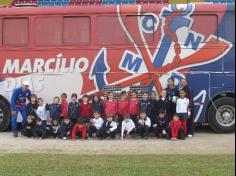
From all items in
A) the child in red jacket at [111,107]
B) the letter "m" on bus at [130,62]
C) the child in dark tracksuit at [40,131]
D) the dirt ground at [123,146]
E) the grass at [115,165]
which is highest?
the letter "m" on bus at [130,62]

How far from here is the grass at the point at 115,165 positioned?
7969 millimetres

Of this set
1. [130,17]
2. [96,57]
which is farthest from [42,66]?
[130,17]

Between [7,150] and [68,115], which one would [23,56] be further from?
[7,150]

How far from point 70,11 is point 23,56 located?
5.35 feet

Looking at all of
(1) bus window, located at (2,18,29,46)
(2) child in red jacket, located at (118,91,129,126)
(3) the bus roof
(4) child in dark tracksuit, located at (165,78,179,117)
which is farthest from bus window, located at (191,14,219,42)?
(1) bus window, located at (2,18,29,46)

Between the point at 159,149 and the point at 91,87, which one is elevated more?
the point at 91,87

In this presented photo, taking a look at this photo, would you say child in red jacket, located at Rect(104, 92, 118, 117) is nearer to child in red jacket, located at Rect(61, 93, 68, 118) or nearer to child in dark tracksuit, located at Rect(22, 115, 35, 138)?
child in red jacket, located at Rect(61, 93, 68, 118)

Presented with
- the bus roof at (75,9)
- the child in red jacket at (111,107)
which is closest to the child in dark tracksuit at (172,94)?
the child in red jacket at (111,107)

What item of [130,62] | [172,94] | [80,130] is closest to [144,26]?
[130,62]

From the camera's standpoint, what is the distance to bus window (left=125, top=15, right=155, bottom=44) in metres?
13.2

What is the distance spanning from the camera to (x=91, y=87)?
1339 cm

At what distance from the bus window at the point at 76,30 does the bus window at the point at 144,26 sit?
40.2 inches

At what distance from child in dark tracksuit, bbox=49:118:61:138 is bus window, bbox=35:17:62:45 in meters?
2.02

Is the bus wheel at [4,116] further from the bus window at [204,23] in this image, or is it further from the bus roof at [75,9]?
the bus window at [204,23]
